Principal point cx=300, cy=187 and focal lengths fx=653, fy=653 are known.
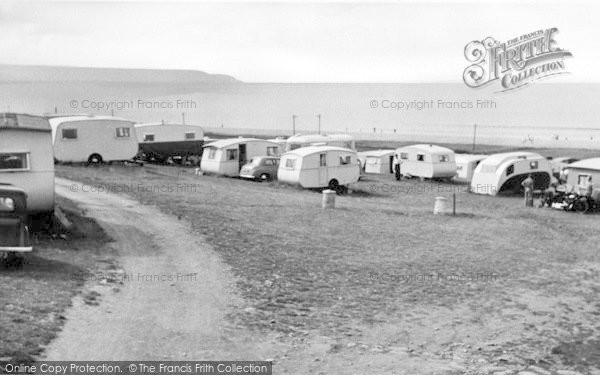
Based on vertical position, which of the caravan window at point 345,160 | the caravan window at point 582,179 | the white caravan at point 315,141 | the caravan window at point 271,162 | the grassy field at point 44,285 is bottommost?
the grassy field at point 44,285

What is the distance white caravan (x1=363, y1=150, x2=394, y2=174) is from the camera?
148ft

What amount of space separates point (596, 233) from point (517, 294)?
10.0m

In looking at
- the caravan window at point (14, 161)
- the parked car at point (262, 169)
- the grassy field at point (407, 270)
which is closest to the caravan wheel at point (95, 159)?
the grassy field at point (407, 270)

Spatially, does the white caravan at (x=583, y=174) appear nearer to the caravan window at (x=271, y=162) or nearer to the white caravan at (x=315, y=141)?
the caravan window at (x=271, y=162)

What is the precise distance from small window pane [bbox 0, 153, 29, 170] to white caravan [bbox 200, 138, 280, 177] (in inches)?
784

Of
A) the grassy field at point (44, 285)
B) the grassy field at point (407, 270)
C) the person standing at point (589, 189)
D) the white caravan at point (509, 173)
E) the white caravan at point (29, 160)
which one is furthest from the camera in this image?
the white caravan at point (509, 173)

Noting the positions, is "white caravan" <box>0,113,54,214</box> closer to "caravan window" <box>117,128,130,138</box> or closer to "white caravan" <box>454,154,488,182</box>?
"caravan window" <box>117,128,130,138</box>

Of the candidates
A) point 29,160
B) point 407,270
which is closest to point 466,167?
point 407,270

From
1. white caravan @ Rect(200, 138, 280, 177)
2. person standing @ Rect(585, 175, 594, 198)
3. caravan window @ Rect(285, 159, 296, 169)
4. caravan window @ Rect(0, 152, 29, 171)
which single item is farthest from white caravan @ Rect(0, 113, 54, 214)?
person standing @ Rect(585, 175, 594, 198)

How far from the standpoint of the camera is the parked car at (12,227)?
13.5 meters

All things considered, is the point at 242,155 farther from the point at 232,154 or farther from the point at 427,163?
the point at 427,163

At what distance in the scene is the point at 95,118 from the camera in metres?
34.9

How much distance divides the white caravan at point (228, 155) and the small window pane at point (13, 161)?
19.9 m

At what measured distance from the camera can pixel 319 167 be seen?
→ 107ft
